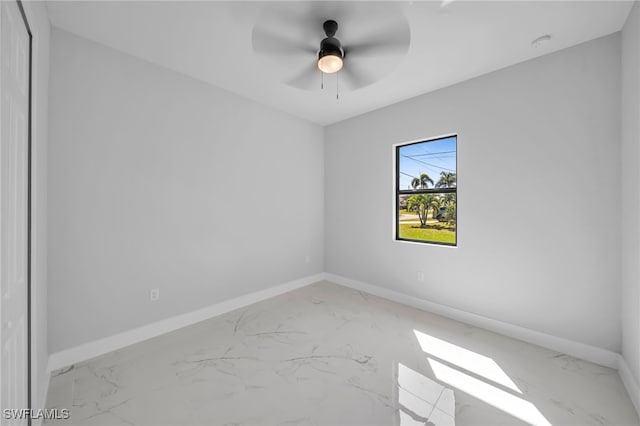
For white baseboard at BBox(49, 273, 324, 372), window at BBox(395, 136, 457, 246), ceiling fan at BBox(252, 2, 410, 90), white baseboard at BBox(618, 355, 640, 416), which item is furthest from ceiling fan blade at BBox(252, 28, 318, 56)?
white baseboard at BBox(618, 355, 640, 416)

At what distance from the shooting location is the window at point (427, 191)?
3.12 meters

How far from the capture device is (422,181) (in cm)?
340

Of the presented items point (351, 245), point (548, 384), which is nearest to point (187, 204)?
point (351, 245)

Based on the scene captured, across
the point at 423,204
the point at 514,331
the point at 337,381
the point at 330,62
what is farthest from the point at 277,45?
the point at 514,331

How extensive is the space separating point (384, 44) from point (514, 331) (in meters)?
2.87

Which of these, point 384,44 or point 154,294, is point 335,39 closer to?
point 384,44

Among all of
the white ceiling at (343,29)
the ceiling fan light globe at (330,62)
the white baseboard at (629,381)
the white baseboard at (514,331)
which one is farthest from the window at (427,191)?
the ceiling fan light globe at (330,62)

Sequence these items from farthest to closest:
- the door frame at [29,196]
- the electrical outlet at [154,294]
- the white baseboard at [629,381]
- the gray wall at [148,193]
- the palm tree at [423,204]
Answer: the palm tree at [423,204], the electrical outlet at [154,294], the gray wall at [148,193], the white baseboard at [629,381], the door frame at [29,196]

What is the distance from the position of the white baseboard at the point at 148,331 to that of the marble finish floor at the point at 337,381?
0.24 feet

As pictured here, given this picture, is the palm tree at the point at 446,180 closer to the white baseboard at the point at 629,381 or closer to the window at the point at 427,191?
the window at the point at 427,191

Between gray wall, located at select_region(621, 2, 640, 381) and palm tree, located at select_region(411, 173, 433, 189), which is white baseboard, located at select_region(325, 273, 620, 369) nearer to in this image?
gray wall, located at select_region(621, 2, 640, 381)

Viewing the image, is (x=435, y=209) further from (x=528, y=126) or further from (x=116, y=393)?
(x=116, y=393)

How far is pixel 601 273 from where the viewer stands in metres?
2.12

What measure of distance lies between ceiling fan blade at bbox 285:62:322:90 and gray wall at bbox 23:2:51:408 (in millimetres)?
1556
